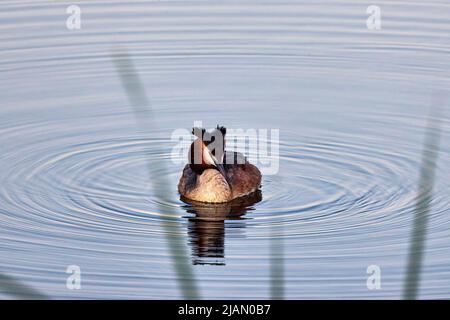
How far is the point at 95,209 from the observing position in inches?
491

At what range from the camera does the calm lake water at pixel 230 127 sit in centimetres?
1083

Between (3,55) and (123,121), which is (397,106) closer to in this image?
(123,121)

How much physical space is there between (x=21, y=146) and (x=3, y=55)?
364cm

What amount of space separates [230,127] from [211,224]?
307 centimetres

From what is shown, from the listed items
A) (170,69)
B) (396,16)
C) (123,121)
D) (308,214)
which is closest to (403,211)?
(308,214)

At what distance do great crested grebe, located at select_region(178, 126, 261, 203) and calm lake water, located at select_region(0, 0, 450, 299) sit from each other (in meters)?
0.24

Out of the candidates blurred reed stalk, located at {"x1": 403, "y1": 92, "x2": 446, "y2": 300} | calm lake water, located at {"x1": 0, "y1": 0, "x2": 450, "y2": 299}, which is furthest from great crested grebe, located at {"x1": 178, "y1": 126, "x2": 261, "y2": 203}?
blurred reed stalk, located at {"x1": 403, "y1": 92, "x2": 446, "y2": 300}

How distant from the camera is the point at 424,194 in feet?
41.9

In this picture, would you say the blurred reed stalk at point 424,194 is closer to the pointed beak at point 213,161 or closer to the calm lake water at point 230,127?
the calm lake water at point 230,127

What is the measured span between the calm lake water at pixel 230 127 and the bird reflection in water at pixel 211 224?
0.03m

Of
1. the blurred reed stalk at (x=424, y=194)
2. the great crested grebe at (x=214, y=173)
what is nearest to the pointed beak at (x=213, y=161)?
the great crested grebe at (x=214, y=173)

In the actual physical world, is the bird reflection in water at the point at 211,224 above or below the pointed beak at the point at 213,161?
below

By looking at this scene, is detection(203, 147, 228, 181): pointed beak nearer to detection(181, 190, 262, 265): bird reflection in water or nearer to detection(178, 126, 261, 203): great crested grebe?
detection(178, 126, 261, 203): great crested grebe

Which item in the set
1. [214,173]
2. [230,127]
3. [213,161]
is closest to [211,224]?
[214,173]
